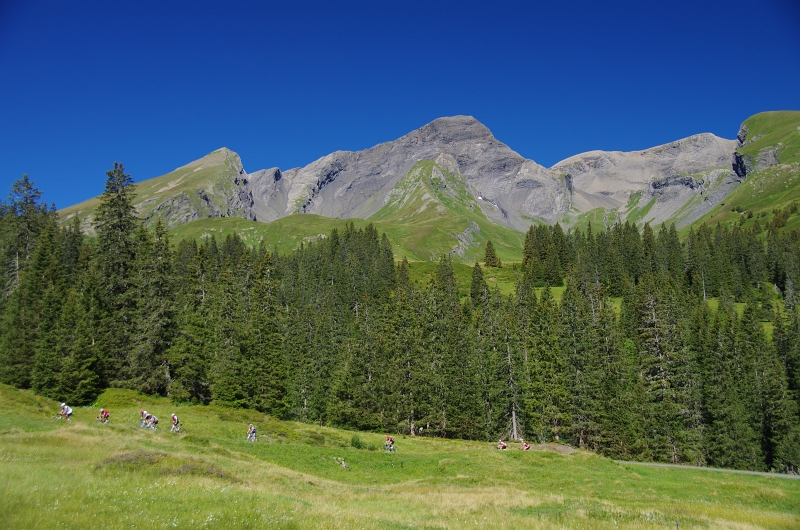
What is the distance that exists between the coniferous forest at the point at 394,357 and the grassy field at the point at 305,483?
30.6 ft

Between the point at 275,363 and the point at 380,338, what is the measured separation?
19560 millimetres

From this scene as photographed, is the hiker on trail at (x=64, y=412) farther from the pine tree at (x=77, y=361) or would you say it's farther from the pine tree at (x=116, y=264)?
the pine tree at (x=116, y=264)

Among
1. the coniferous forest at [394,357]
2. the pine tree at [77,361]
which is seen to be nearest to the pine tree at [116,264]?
the coniferous forest at [394,357]

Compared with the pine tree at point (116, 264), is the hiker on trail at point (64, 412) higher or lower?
lower

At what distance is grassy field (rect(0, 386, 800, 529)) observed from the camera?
14516mm

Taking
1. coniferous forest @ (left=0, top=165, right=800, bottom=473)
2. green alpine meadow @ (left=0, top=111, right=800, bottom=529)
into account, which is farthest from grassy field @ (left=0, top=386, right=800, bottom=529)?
coniferous forest @ (left=0, top=165, right=800, bottom=473)

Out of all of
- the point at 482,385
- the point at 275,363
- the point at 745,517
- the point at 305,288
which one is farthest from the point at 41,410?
the point at 305,288

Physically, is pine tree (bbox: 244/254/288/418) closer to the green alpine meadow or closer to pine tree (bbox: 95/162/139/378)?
the green alpine meadow

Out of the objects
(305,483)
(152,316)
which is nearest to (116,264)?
(152,316)

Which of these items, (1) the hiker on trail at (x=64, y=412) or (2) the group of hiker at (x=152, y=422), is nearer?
(1) the hiker on trail at (x=64, y=412)

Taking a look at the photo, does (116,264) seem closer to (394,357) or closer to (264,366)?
(264,366)

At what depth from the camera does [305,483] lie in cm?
2642

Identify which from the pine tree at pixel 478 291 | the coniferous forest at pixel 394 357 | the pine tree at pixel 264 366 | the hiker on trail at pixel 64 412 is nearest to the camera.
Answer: the hiker on trail at pixel 64 412

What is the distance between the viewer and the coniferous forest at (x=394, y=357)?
54344 mm
